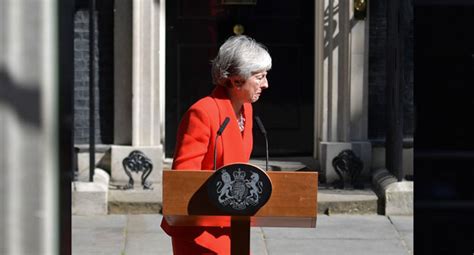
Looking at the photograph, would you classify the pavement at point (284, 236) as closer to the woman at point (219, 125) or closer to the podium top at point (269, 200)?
the woman at point (219, 125)

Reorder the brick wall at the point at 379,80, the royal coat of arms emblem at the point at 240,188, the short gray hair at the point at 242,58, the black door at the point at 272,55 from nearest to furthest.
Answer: the royal coat of arms emblem at the point at 240,188, the short gray hair at the point at 242,58, the brick wall at the point at 379,80, the black door at the point at 272,55

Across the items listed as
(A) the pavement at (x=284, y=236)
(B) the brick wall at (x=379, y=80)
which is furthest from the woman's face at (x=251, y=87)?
(B) the brick wall at (x=379, y=80)

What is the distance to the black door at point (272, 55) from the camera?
34.3 ft

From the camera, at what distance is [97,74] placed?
396 inches

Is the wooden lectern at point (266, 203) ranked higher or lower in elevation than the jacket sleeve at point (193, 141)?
lower

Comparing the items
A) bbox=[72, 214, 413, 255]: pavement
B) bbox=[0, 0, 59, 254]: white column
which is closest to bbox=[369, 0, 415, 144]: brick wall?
bbox=[72, 214, 413, 255]: pavement

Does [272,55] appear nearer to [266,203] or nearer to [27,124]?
[266,203]

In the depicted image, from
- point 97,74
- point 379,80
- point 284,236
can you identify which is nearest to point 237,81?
point 284,236

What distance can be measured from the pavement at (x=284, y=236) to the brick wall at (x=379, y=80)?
117 cm

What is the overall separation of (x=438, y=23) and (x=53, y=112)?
832 millimetres

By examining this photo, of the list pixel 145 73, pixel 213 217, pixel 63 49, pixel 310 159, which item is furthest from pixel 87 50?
pixel 63 49

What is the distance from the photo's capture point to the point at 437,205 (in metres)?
2.38

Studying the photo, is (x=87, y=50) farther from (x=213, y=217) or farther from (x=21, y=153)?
(x=21, y=153)

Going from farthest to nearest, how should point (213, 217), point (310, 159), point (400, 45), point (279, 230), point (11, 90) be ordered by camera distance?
point (310, 159) → point (400, 45) → point (279, 230) → point (213, 217) → point (11, 90)
